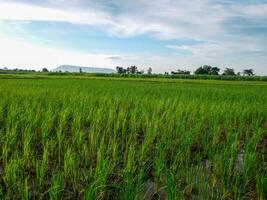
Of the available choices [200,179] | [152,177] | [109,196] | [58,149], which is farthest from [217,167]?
[58,149]

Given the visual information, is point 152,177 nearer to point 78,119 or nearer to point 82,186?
point 82,186

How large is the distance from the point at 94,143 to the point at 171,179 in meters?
1.20

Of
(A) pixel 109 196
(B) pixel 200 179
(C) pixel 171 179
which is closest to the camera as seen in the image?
(C) pixel 171 179

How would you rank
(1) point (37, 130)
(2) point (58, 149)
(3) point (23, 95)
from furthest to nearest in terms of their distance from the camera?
1. (3) point (23, 95)
2. (1) point (37, 130)
3. (2) point (58, 149)

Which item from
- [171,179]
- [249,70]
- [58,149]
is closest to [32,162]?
[58,149]

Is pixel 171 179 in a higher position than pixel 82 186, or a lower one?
higher

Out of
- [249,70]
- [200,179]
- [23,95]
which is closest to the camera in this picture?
[200,179]

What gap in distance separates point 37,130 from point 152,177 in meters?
1.70

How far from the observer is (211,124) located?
12.4 ft

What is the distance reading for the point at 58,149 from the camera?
2.72 meters

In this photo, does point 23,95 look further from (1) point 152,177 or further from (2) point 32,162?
(1) point 152,177

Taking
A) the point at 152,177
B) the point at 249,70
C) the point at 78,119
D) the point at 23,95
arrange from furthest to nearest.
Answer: the point at 249,70 < the point at 23,95 < the point at 78,119 < the point at 152,177

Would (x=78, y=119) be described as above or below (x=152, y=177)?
above

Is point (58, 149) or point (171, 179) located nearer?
point (171, 179)
